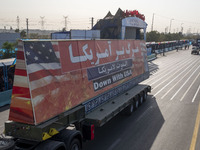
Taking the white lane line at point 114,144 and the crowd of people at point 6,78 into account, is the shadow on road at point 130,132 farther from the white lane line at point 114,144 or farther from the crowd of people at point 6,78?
the crowd of people at point 6,78

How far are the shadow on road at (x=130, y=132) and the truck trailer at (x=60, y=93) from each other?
1286 mm

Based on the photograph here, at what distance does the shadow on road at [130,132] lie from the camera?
892 cm

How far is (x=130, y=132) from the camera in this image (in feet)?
33.6

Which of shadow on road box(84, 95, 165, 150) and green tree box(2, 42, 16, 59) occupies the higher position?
green tree box(2, 42, 16, 59)

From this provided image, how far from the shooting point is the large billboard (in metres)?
5.98

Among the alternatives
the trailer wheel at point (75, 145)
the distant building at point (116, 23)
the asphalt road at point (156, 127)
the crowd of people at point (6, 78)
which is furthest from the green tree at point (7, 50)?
the trailer wheel at point (75, 145)

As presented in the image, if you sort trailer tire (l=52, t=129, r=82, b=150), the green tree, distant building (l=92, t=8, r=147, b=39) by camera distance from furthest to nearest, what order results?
1. distant building (l=92, t=8, r=147, b=39)
2. the green tree
3. trailer tire (l=52, t=129, r=82, b=150)

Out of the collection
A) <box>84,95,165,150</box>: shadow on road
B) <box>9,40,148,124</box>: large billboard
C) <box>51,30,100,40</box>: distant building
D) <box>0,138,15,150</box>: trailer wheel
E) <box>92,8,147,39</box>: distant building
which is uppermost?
<box>92,8,147,39</box>: distant building

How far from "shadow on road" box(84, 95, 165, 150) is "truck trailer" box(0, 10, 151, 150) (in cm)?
129

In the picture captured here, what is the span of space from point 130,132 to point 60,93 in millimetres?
4982

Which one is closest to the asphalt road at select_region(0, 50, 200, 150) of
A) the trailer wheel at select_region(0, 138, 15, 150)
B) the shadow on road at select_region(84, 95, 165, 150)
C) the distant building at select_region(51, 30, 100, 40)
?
the shadow on road at select_region(84, 95, 165, 150)

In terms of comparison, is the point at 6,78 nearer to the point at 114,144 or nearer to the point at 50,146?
the point at 114,144

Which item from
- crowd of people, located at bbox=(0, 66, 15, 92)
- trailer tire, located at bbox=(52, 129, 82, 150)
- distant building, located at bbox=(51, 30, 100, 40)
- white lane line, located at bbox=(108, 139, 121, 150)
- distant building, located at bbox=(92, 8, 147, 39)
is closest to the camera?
trailer tire, located at bbox=(52, 129, 82, 150)

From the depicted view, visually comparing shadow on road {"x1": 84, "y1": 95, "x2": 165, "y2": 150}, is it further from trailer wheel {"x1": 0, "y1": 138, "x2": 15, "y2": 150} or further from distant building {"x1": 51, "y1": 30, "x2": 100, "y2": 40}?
distant building {"x1": 51, "y1": 30, "x2": 100, "y2": 40}
